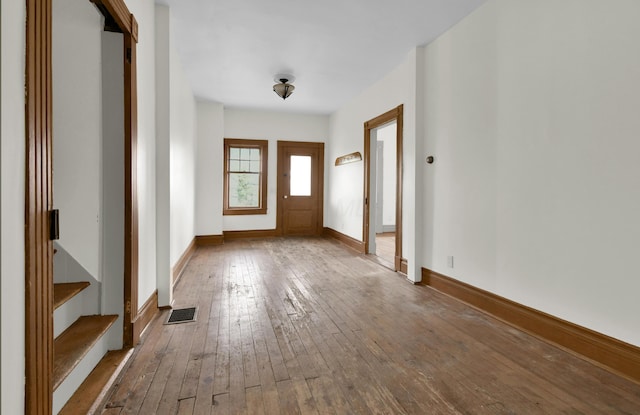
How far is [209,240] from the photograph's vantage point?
259 inches

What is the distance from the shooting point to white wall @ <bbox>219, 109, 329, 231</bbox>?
7.09m

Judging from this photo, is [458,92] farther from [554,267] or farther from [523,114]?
[554,267]

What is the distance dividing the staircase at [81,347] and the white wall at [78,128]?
0.47 ft

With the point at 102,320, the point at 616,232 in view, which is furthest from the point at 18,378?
the point at 616,232

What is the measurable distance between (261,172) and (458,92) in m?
4.80

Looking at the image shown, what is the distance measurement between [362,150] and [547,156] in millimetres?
3473

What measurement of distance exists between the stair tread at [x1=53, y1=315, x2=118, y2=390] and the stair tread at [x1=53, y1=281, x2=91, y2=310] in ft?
0.72

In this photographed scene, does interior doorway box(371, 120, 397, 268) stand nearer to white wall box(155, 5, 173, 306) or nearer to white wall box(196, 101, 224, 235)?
white wall box(196, 101, 224, 235)

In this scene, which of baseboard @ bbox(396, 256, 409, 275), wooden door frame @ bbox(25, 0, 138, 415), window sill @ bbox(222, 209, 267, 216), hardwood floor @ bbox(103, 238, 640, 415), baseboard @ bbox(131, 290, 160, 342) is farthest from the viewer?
window sill @ bbox(222, 209, 267, 216)

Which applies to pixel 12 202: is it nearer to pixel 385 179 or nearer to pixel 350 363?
pixel 350 363

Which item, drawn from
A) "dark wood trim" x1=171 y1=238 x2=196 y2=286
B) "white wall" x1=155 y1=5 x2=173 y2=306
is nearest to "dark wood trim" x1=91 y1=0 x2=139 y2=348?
"white wall" x1=155 y1=5 x2=173 y2=306

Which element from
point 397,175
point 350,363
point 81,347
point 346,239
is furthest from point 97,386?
point 346,239

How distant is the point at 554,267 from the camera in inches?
95.3

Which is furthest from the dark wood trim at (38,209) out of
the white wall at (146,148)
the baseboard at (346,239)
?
the baseboard at (346,239)
